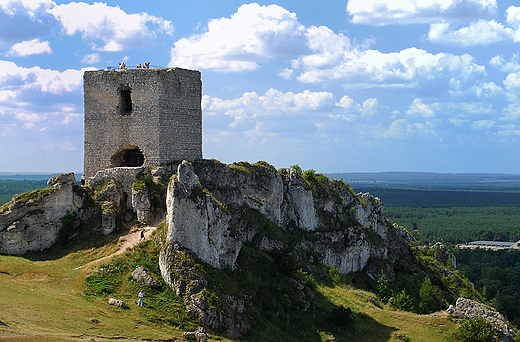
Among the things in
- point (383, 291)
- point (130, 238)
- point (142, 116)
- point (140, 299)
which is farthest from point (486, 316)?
point (142, 116)

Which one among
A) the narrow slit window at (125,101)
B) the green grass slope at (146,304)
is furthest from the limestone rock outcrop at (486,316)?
the narrow slit window at (125,101)

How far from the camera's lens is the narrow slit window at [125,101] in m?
30.7

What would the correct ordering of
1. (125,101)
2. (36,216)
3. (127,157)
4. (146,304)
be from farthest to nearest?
(127,157)
(125,101)
(36,216)
(146,304)

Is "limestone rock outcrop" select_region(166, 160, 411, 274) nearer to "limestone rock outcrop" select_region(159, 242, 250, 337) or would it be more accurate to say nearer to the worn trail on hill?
"limestone rock outcrop" select_region(159, 242, 250, 337)

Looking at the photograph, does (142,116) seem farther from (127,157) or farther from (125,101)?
(127,157)

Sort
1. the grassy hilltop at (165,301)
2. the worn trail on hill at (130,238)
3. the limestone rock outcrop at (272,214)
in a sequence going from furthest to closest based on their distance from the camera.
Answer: the worn trail on hill at (130,238)
the limestone rock outcrop at (272,214)
the grassy hilltop at (165,301)

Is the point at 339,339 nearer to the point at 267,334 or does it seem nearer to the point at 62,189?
the point at 267,334

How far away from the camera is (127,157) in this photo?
32156mm

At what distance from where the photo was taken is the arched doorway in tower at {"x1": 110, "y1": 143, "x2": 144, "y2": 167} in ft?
101

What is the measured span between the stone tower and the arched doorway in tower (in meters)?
0.06

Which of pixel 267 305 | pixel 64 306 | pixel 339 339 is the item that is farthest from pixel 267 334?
pixel 64 306

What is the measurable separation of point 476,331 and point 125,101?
22498mm

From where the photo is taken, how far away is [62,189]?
86.7 feet

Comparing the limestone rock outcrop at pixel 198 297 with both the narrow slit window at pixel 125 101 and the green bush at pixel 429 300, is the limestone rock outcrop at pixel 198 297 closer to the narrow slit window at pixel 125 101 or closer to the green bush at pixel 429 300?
the narrow slit window at pixel 125 101
